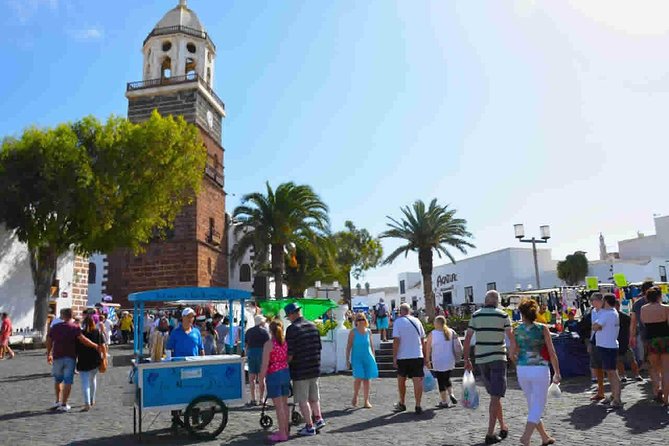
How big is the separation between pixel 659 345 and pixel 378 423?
4.13m

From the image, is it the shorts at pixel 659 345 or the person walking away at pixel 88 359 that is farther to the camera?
the person walking away at pixel 88 359

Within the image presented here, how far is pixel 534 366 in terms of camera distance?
590 centimetres

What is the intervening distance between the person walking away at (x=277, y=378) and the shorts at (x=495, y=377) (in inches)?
93.5

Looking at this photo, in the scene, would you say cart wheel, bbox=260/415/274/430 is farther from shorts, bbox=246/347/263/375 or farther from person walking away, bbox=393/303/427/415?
person walking away, bbox=393/303/427/415

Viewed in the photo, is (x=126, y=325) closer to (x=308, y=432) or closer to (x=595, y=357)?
(x=308, y=432)

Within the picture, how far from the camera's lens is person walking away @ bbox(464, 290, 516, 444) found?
652cm

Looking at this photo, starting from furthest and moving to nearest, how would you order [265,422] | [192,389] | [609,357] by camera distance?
[609,357] < [265,422] < [192,389]

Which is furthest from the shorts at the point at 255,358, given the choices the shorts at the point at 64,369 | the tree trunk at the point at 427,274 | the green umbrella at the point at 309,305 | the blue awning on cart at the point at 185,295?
the tree trunk at the point at 427,274

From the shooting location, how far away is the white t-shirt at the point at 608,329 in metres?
8.82

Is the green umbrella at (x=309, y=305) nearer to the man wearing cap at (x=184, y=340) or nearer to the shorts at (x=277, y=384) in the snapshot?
the man wearing cap at (x=184, y=340)

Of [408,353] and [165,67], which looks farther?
[165,67]

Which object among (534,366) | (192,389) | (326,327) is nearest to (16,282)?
(326,327)

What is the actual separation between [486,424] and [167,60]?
3506 centimetres

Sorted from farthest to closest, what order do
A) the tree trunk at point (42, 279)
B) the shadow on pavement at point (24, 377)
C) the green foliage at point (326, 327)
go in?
the tree trunk at point (42, 279) → the green foliage at point (326, 327) → the shadow on pavement at point (24, 377)
